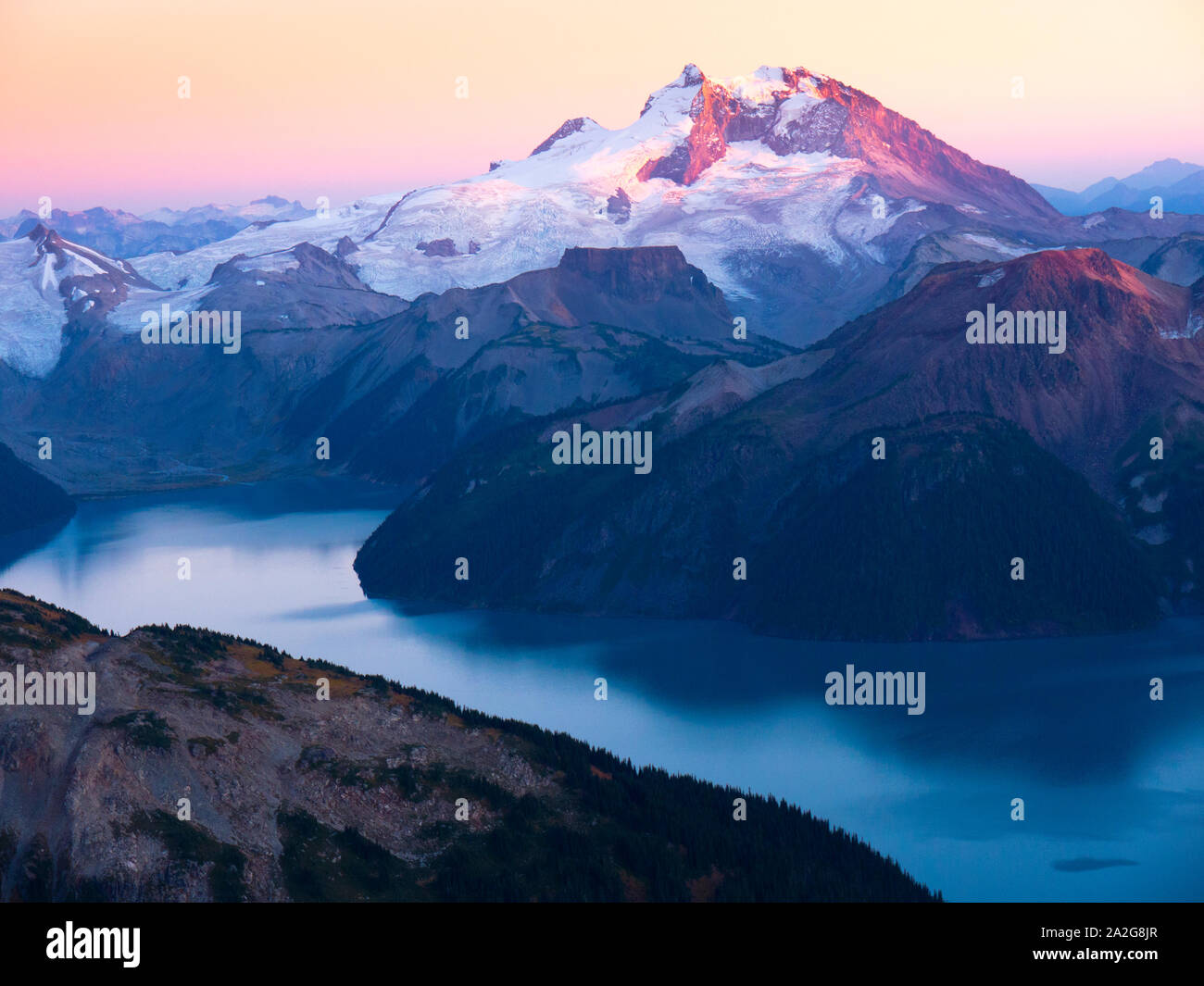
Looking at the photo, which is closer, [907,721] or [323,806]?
[323,806]

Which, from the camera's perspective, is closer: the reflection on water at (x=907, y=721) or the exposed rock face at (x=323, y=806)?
the exposed rock face at (x=323, y=806)

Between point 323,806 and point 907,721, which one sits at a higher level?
point 907,721
